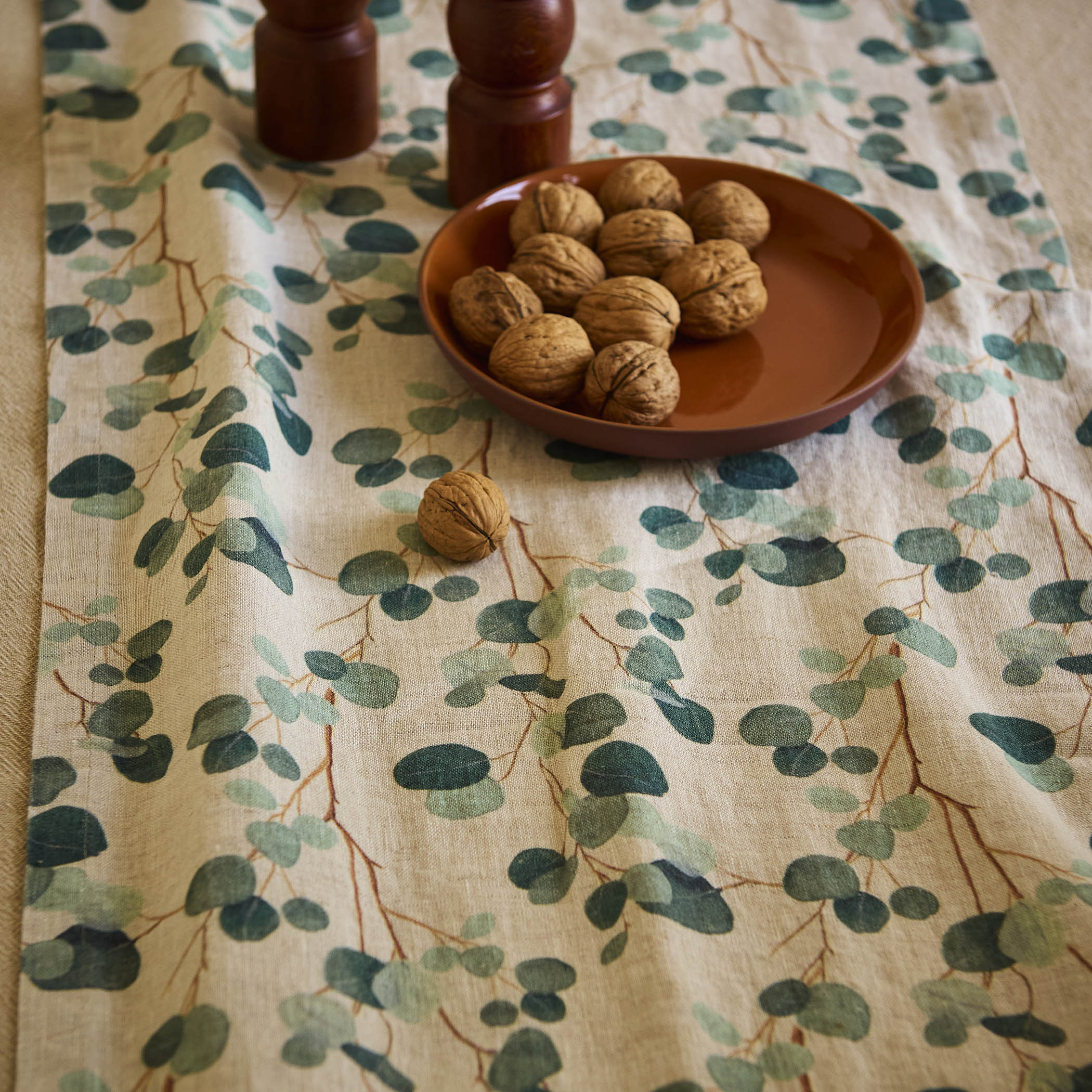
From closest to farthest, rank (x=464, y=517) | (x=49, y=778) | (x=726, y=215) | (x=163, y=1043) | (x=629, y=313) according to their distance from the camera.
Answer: (x=163, y=1043) < (x=49, y=778) < (x=464, y=517) < (x=629, y=313) < (x=726, y=215)


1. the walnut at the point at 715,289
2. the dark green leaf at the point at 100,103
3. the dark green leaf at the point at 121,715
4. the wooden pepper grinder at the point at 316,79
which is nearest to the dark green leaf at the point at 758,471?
the walnut at the point at 715,289

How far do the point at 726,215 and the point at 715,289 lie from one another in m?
0.11

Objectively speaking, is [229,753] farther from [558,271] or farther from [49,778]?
[558,271]

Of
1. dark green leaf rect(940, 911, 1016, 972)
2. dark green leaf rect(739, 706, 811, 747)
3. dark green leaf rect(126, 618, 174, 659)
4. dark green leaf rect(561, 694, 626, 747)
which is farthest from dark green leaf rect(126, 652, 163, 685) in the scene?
dark green leaf rect(940, 911, 1016, 972)

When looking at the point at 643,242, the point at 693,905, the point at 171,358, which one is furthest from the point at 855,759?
the point at 171,358

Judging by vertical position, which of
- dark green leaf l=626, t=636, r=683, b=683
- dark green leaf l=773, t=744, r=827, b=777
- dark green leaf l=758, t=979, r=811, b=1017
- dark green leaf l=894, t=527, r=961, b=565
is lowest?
dark green leaf l=758, t=979, r=811, b=1017

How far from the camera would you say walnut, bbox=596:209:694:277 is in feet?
2.89

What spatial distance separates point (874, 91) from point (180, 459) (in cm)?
85

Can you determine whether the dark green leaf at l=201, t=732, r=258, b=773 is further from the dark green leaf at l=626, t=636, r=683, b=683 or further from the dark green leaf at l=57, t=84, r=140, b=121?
the dark green leaf at l=57, t=84, r=140, b=121

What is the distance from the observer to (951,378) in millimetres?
870

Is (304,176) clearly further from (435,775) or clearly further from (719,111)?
(435,775)

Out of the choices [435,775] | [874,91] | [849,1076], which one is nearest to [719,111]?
[874,91]

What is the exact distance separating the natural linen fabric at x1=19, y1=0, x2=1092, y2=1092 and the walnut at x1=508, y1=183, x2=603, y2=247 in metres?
0.12

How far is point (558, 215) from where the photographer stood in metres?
0.90
